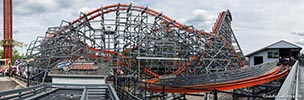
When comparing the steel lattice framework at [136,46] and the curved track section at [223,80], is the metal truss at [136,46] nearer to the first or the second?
the steel lattice framework at [136,46]

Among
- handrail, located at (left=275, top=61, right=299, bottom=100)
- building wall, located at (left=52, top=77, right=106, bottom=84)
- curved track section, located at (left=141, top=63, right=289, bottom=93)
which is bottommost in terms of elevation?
building wall, located at (left=52, top=77, right=106, bottom=84)

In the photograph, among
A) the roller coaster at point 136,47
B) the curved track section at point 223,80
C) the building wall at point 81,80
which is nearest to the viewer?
the curved track section at point 223,80

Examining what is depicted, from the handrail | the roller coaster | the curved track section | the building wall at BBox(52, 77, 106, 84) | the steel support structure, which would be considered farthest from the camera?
the steel support structure

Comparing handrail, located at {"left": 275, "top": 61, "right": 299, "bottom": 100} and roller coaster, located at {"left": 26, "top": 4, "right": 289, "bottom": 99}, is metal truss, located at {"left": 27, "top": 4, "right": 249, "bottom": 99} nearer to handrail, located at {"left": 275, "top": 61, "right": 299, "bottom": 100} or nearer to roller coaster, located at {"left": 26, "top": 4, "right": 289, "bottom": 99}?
roller coaster, located at {"left": 26, "top": 4, "right": 289, "bottom": 99}

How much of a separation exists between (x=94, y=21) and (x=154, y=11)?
24.7ft

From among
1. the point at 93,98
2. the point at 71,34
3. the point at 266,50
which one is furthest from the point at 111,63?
the point at 266,50

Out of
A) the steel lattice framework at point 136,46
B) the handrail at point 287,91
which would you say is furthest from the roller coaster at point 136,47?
the handrail at point 287,91

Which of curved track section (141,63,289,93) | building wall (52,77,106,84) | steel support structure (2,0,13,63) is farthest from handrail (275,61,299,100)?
steel support structure (2,0,13,63)

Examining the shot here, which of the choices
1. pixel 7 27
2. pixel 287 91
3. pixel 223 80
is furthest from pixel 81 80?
pixel 7 27

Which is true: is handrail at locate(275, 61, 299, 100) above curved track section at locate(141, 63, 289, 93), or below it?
above

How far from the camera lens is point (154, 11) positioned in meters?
31.0

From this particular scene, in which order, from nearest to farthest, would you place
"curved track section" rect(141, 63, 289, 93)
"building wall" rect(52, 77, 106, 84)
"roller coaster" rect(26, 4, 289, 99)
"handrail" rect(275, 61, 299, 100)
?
1. "handrail" rect(275, 61, 299, 100)
2. "curved track section" rect(141, 63, 289, 93)
3. "building wall" rect(52, 77, 106, 84)
4. "roller coaster" rect(26, 4, 289, 99)

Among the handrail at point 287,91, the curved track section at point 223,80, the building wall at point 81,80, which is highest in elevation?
the handrail at point 287,91

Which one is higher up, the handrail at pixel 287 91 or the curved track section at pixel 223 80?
the handrail at pixel 287 91
